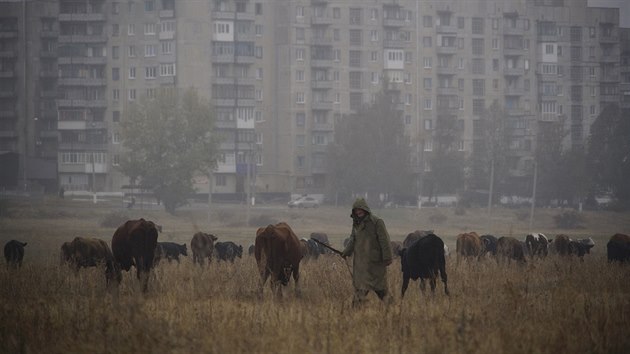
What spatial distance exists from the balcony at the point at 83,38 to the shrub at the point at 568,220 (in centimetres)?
5948

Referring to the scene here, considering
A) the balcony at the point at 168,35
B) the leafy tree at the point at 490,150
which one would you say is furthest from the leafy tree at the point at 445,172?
the balcony at the point at 168,35

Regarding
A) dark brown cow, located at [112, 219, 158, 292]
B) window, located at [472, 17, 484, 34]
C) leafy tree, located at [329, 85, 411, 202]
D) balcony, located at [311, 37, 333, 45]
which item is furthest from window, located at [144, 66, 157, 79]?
dark brown cow, located at [112, 219, 158, 292]

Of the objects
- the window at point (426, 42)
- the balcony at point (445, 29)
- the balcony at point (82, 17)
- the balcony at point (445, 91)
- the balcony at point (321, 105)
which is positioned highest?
the balcony at point (82, 17)

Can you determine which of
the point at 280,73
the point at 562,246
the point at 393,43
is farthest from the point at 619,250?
the point at 393,43

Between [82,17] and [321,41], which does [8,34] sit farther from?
[321,41]

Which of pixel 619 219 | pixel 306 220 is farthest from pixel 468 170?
pixel 306 220

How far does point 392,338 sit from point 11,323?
5601 mm

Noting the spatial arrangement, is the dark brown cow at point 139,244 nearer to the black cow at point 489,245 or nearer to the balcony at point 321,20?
the black cow at point 489,245

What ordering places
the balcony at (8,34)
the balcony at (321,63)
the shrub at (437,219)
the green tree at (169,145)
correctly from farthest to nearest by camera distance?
the balcony at (8,34) < the balcony at (321,63) < the shrub at (437,219) < the green tree at (169,145)

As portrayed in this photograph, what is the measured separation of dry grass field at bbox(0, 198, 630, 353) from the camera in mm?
14281

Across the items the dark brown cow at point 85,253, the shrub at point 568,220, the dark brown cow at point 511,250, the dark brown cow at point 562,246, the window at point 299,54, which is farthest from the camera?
the window at point 299,54

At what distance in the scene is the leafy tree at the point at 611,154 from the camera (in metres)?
104

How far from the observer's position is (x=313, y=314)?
16.7 m

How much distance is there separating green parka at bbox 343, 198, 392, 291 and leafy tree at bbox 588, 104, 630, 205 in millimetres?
86435
